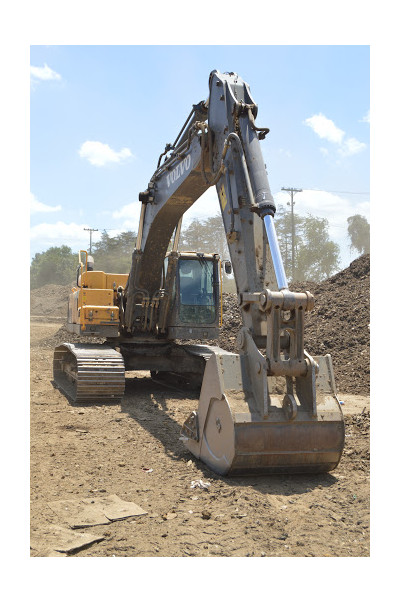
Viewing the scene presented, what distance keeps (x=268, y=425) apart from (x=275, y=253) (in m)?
1.52

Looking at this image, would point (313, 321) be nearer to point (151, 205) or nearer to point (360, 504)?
point (151, 205)

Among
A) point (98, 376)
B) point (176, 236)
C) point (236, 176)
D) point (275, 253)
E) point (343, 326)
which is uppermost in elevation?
point (236, 176)

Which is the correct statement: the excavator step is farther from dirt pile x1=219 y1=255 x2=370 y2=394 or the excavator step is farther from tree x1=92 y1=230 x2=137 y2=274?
tree x1=92 y1=230 x2=137 y2=274

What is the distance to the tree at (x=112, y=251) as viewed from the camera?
4459 centimetres

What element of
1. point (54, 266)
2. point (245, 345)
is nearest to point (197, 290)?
point (245, 345)

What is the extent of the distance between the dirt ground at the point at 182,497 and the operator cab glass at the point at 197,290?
2922 mm

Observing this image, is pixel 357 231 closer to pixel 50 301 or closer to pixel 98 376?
pixel 50 301

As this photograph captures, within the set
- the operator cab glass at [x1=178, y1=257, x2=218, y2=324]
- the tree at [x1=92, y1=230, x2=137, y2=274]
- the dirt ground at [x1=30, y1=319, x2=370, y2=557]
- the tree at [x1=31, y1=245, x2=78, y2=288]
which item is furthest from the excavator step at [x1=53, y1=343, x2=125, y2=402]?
the tree at [x1=31, y1=245, x2=78, y2=288]

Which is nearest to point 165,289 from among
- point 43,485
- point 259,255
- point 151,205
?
point 151,205

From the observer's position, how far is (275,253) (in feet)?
17.0

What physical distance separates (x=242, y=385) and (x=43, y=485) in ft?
6.46

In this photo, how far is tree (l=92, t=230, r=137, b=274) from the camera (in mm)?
44594

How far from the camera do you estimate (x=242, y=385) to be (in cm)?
518

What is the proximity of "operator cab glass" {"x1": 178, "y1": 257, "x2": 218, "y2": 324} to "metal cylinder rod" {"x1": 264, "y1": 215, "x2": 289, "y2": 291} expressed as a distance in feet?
16.0
